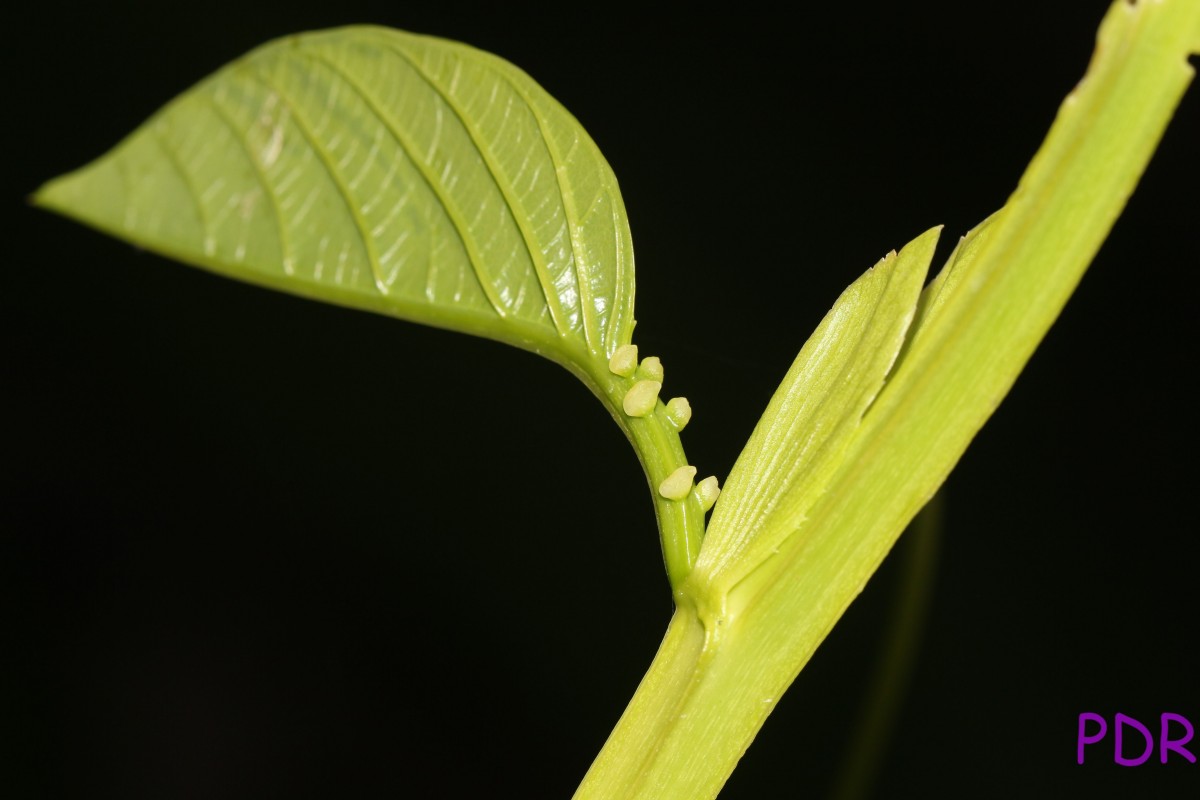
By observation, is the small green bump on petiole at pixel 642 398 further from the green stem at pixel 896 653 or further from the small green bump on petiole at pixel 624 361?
the green stem at pixel 896 653

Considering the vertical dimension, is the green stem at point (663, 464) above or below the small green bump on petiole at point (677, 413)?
below

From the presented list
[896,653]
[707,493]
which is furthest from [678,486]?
[896,653]

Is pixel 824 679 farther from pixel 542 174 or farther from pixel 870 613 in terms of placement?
pixel 542 174

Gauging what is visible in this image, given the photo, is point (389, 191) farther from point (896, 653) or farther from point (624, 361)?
point (896, 653)

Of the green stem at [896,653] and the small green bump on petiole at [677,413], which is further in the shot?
the green stem at [896,653]

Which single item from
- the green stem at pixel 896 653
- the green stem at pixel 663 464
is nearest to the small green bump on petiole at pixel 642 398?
the green stem at pixel 663 464
